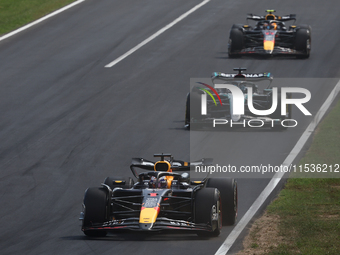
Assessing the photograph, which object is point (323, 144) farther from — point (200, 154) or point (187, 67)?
point (187, 67)

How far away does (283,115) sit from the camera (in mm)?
23109

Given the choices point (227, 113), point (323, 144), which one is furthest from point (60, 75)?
point (323, 144)

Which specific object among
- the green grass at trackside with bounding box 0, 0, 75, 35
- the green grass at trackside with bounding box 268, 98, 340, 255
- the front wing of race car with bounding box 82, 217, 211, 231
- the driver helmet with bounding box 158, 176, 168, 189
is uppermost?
the driver helmet with bounding box 158, 176, 168, 189

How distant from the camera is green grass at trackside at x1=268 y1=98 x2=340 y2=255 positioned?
12594 millimetres

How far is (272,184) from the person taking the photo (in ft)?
57.8

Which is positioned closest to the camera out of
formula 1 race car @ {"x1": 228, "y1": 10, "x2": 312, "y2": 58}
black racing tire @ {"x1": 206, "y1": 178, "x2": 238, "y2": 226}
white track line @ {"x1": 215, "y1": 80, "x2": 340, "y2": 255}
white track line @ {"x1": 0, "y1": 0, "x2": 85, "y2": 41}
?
white track line @ {"x1": 215, "y1": 80, "x2": 340, "y2": 255}

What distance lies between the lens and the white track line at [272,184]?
13.3m

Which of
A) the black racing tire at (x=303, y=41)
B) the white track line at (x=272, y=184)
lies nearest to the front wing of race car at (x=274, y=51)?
the black racing tire at (x=303, y=41)

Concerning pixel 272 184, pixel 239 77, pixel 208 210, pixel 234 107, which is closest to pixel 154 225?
pixel 208 210

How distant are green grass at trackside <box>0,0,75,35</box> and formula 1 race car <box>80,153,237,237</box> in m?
26.7

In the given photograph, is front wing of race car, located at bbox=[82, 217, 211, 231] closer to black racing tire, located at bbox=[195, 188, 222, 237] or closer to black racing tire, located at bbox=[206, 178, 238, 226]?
black racing tire, located at bbox=[195, 188, 222, 237]

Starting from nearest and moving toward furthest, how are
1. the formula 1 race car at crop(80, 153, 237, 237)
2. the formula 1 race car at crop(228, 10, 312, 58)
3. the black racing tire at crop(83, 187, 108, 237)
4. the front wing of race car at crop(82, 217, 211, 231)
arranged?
1. the front wing of race car at crop(82, 217, 211, 231)
2. the formula 1 race car at crop(80, 153, 237, 237)
3. the black racing tire at crop(83, 187, 108, 237)
4. the formula 1 race car at crop(228, 10, 312, 58)

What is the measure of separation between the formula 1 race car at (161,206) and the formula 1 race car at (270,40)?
62.5ft

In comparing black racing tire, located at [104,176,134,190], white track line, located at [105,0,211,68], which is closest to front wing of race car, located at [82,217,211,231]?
black racing tire, located at [104,176,134,190]
